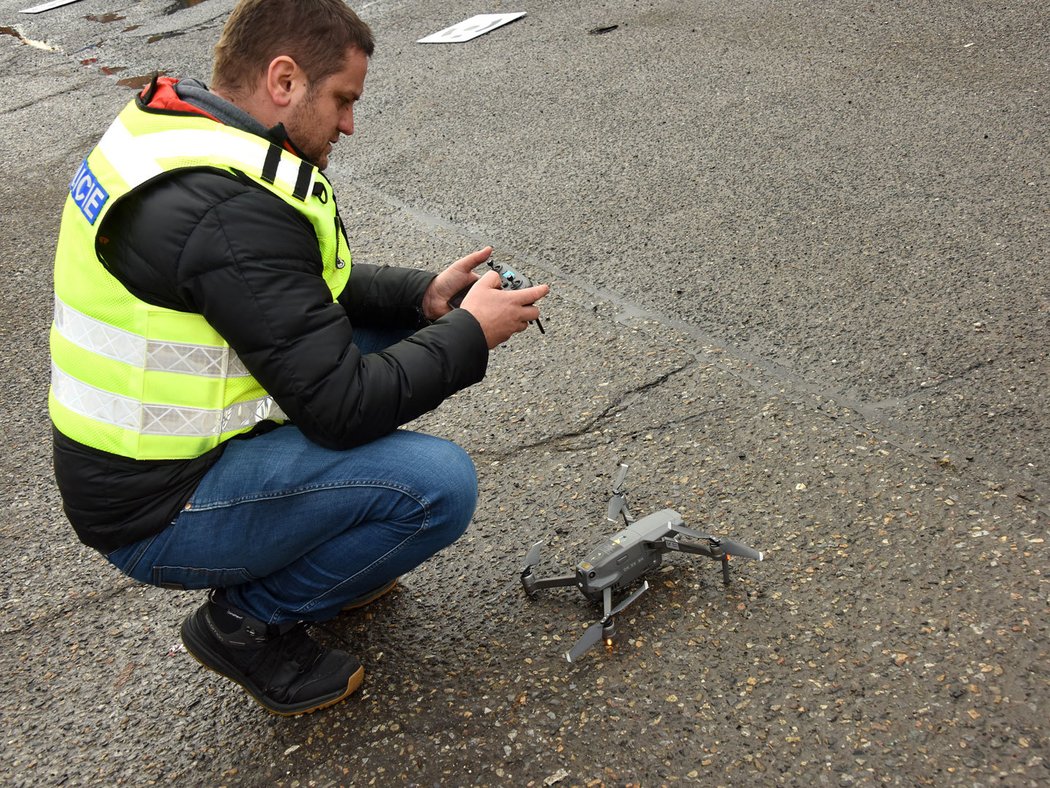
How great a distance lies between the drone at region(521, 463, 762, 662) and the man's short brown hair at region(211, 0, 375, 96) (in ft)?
4.10

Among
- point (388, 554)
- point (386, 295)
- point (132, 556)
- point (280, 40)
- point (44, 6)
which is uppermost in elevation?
point (280, 40)

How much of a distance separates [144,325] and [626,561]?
3.89ft

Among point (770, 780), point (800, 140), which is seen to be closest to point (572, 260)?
point (800, 140)

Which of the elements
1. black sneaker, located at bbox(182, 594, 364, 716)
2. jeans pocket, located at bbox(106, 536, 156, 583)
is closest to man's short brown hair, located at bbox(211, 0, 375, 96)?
jeans pocket, located at bbox(106, 536, 156, 583)

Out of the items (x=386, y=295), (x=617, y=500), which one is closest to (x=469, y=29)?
(x=386, y=295)

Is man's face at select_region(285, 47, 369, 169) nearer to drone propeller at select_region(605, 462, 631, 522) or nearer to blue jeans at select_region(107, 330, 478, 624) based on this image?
blue jeans at select_region(107, 330, 478, 624)

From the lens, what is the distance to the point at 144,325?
212cm

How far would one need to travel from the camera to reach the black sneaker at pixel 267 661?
7.88ft

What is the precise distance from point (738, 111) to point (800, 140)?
570 mm

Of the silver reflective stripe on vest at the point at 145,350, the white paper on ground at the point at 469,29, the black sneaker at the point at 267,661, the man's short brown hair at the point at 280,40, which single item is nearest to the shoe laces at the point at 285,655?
the black sneaker at the point at 267,661

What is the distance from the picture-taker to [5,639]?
2906 millimetres

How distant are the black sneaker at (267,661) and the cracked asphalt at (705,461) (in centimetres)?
7

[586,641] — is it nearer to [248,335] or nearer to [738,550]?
[738,550]

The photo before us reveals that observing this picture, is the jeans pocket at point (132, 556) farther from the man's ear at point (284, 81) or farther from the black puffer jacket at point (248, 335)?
the man's ear at point (284, 81)
